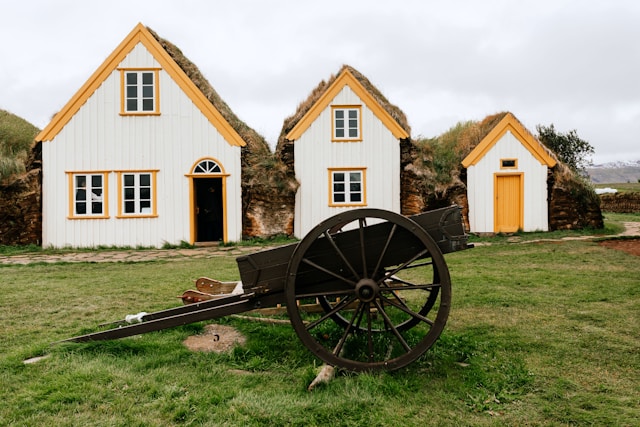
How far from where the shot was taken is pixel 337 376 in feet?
13.1

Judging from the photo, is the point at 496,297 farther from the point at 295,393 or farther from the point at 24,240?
the point at 24,240

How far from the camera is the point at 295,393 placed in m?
3.74

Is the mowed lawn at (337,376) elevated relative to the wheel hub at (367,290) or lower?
lower

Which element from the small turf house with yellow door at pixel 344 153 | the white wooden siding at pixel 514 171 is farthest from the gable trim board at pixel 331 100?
the white wooden siding at pixel 514 171

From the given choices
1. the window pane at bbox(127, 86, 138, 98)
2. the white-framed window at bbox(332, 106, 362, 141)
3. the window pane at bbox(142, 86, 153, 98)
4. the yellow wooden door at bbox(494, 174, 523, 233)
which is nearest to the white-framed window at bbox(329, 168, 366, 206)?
the white-framed window at bbox(332, 106, 362, 141)

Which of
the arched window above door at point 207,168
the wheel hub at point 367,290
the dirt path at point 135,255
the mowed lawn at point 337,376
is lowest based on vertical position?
the mowed lawn at point 337,376

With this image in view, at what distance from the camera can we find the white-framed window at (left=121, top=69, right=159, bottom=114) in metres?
16.6

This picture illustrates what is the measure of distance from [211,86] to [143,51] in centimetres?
294

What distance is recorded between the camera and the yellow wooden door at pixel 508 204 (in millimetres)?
17781

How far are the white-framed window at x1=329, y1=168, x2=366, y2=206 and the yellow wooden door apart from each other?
507cm

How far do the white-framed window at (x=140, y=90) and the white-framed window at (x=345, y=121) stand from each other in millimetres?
6383

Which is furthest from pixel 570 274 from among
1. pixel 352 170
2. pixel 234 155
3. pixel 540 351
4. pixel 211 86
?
pixel 211 86

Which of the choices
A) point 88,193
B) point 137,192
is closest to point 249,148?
point 137,192

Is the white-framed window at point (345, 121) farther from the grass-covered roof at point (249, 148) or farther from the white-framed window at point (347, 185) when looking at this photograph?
the grass-covered roof at point (249, 148)
